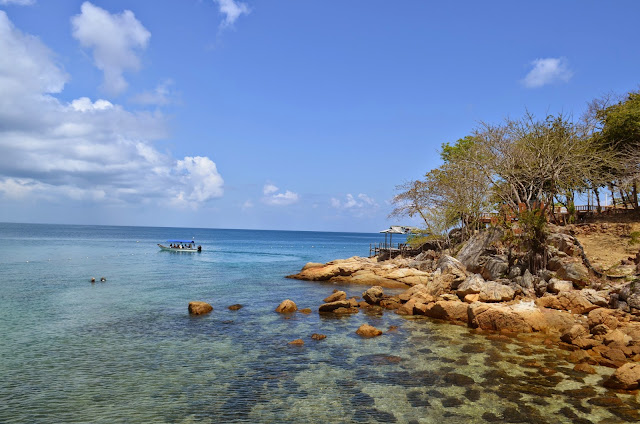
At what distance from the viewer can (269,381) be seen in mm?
13688

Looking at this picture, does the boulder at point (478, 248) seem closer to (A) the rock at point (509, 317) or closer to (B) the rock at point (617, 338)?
(A) the rock at point (509, 317)

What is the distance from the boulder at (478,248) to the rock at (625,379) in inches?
779

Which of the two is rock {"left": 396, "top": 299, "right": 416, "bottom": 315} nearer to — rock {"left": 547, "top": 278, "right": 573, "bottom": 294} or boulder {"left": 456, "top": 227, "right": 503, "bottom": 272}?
rock {"left": 547, "top": 278, "right": 573, "bottom": 294}

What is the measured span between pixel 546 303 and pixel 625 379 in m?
9.88

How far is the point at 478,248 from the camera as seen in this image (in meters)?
34.5

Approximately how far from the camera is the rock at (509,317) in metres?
19.9

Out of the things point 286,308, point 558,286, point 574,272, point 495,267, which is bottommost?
point 286,308

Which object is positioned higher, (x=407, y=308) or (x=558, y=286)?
(x=558, y=286)

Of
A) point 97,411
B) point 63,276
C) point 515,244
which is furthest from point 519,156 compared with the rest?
point 63,276

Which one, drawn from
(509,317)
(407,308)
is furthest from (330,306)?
(509,317)

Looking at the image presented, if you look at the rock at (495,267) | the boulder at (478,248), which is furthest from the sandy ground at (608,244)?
the boulder at (478,248)

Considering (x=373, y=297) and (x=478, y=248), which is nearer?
(x=373, y=297)

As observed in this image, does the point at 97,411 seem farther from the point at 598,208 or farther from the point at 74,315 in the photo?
the point at 598,208

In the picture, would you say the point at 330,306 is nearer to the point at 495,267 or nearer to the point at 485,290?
the point at 485,290
